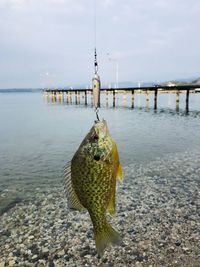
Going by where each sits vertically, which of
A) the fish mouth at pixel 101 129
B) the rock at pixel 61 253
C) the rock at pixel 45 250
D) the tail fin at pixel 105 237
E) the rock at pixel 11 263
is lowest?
the rock at pixel 11 263

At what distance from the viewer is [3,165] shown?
1566 cm

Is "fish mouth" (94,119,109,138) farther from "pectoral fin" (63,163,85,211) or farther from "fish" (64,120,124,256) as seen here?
"pectoral fin" (63,163,85,211)

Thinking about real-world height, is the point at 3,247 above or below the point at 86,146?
below

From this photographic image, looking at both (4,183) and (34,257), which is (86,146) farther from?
(4,183)

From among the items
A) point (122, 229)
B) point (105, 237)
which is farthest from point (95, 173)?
point (122, 229)

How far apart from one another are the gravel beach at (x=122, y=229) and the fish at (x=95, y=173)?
11.9 feet

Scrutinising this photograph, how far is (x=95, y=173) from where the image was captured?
8.43 feet

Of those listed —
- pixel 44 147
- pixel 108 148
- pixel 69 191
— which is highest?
pixel 108 148

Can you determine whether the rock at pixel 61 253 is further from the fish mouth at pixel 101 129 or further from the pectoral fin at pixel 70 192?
the fish mouth at pixel 101 129

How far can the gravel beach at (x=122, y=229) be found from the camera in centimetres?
607

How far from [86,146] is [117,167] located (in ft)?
1.14

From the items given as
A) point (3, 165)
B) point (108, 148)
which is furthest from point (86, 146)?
point (3, 165)

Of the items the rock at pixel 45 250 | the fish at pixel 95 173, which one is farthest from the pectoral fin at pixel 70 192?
the rock at pixel 45 250

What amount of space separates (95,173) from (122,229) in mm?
5129
